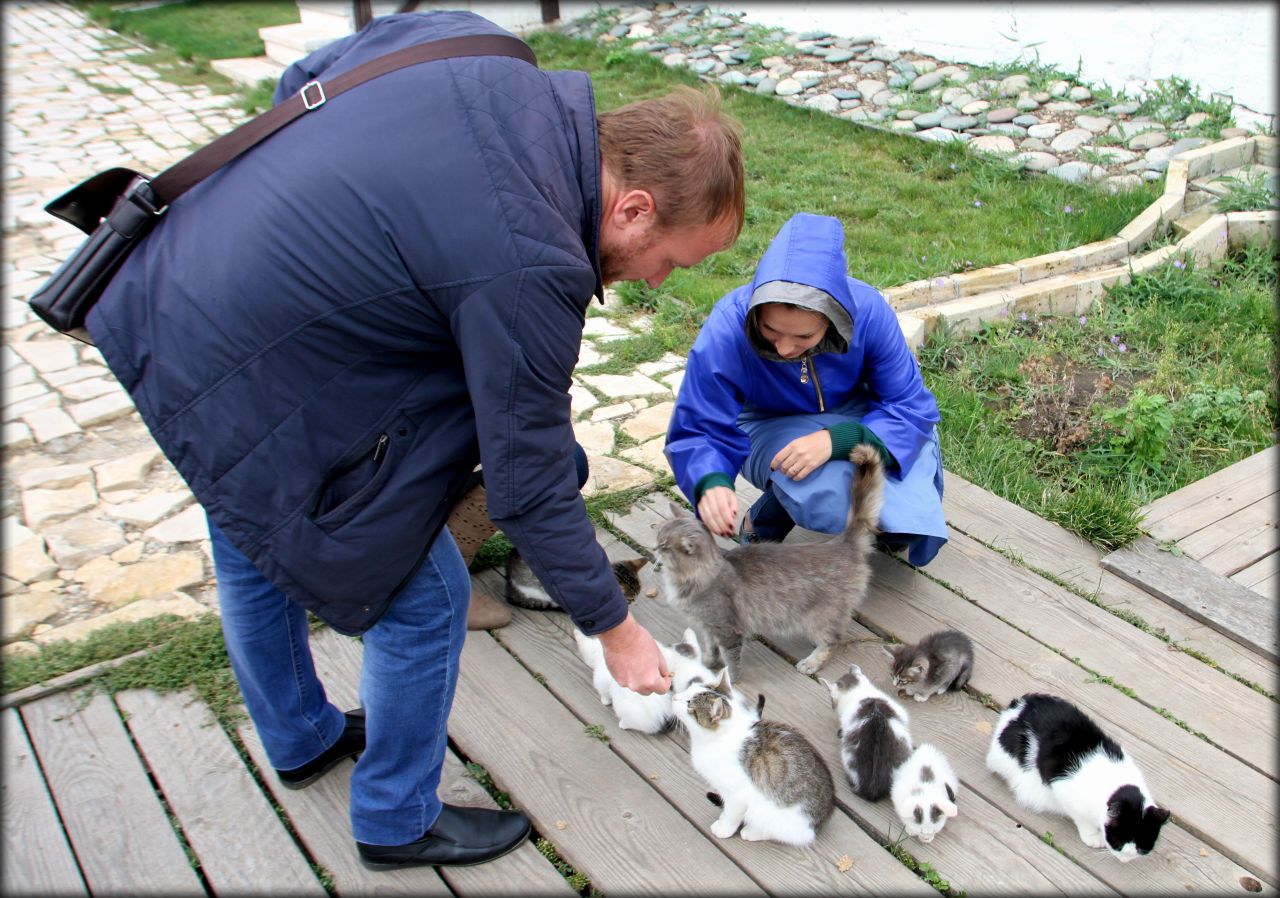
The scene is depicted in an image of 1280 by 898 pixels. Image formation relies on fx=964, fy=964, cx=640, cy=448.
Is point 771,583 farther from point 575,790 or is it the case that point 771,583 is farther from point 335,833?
point 335,833

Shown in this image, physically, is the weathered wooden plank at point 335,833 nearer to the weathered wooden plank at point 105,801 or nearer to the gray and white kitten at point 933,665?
the weathered wooden plank at point 105,801

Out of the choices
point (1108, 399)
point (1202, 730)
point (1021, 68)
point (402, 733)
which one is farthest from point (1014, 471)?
point (1021, 68)

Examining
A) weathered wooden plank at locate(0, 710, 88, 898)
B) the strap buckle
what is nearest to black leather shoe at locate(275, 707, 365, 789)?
weathered wooden plank at locate(0, 710, 88, 898)

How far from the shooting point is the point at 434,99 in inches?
72.3

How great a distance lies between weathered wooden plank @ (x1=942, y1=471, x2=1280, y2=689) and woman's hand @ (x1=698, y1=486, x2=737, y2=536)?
107 cm

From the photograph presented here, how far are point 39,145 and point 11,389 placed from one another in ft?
18.5

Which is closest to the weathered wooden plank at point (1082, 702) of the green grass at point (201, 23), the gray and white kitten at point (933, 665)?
the gray and white kitten at point (933, 665)

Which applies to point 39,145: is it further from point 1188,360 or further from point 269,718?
point 1188,360

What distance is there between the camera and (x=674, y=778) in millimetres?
2840

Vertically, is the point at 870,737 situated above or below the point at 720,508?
below

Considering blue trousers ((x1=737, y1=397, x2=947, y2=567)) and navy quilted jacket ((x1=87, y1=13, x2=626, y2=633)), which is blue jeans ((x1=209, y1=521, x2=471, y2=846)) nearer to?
navy quilted jacket ((x1=87, y1=13, x2=626, y2=633))

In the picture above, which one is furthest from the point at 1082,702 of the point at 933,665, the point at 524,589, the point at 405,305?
the point at 405,305

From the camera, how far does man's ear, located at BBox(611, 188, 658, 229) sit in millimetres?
2012

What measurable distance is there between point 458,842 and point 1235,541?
127 inches
